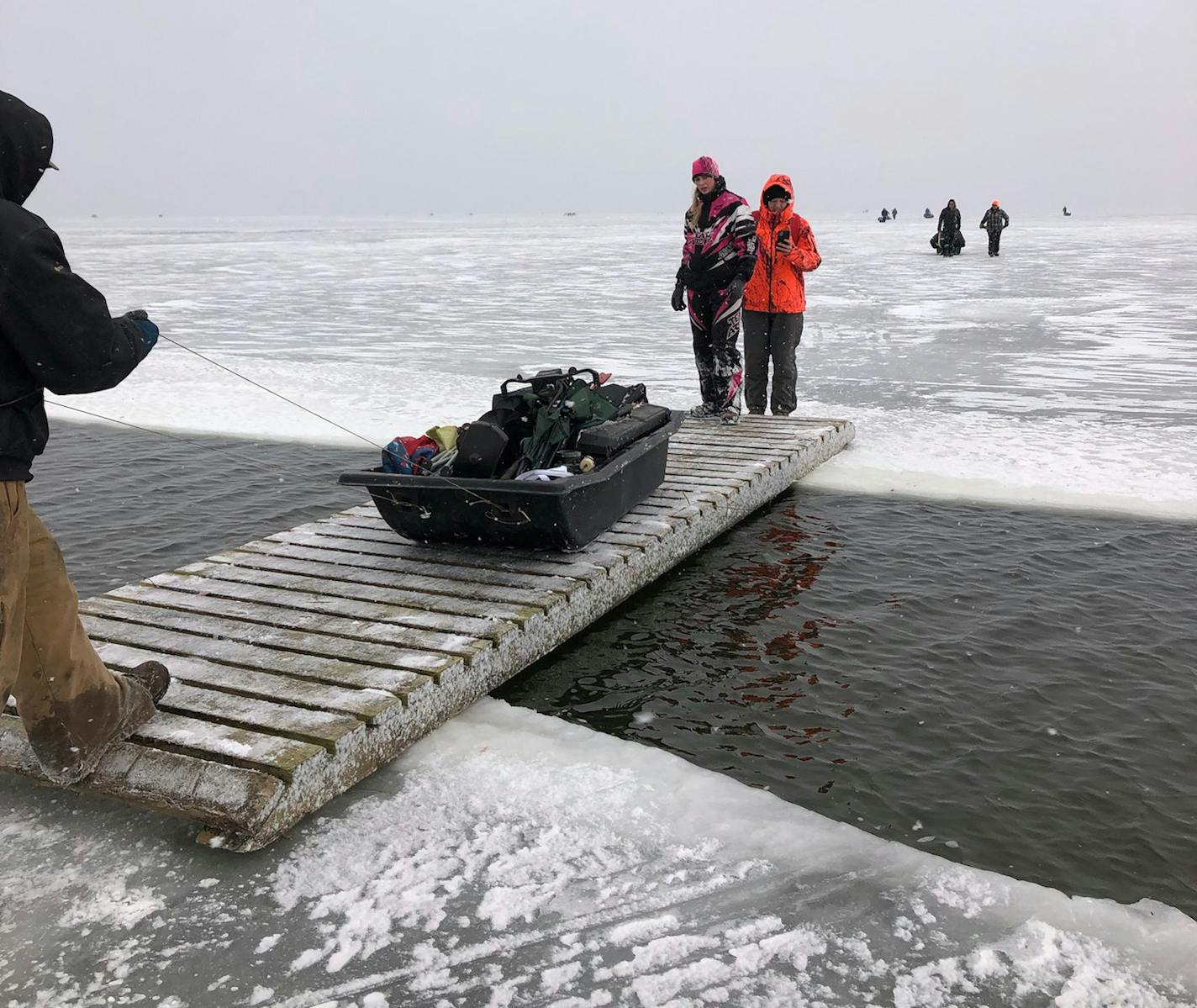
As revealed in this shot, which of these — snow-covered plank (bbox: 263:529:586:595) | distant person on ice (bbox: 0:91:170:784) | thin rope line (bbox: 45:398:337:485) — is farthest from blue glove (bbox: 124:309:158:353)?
thin rope line (bbox: 45:398:337:485)

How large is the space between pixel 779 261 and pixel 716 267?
59 cm

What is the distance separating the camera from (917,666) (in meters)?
3.57

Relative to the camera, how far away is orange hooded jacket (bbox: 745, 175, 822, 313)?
6473 millimetres

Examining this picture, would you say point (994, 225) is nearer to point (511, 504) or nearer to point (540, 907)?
point (511, 504)

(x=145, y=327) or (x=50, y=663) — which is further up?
(x=145, y=327)

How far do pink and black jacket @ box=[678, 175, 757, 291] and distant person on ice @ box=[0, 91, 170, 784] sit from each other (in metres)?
4.21

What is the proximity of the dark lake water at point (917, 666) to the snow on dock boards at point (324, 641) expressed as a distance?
0.26 m

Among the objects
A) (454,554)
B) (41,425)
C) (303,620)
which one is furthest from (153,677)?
(454,554)

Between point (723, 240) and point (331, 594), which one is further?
point (723, 240)

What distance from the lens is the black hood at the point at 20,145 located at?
2.16 meters

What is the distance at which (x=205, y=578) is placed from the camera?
4008mm

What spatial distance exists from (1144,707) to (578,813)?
1.94 meters

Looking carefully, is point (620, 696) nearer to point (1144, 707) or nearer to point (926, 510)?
point (1144, 707)

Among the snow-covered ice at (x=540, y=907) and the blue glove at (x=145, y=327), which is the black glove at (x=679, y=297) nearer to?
the snow-covered ice at (x=540, y=907)
